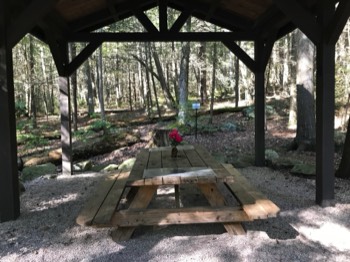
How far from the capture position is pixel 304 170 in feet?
23.4

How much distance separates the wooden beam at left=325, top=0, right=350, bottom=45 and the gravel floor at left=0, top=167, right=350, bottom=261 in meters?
2.41

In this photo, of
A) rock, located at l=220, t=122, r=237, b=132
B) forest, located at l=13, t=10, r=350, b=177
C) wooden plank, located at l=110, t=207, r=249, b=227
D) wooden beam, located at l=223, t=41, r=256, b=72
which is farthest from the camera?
rock, located at l=220, t=122, r=237, b=132

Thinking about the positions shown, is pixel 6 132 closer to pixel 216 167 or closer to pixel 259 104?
pixel 216 167

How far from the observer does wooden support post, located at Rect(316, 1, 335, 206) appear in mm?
4910

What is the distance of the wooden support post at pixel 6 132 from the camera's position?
14.9 feet

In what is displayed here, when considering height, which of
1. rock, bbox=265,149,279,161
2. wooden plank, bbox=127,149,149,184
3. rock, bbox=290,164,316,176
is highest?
wooden plank, bbox=127,149,149,184

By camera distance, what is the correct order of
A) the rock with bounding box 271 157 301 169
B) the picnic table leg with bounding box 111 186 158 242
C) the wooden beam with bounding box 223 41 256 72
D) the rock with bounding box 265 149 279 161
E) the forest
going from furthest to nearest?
the forest
the rock with bounding box 265 149 279 161
the rock with bounding box 271 157 301 169
the wooden beam with bounding box 223 41 256 72
the picnic table leg with bounding box 111 186 158 242

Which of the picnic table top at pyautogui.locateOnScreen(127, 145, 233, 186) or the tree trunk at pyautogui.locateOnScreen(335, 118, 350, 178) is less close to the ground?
the picnic table top at pyautogui.locateOnScreen(127, 145, 233, 186)

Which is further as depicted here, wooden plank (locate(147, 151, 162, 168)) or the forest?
the forest

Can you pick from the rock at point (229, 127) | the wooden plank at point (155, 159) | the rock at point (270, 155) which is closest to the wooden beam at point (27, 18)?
the wooden plank at point (155, 159)

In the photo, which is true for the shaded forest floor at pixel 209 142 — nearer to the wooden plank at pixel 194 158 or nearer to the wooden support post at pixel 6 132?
the wooden plank at pixel 194 158

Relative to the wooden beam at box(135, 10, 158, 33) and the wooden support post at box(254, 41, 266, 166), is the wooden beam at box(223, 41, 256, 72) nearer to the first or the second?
the wooden support post at box(254, 41, 266, 166)

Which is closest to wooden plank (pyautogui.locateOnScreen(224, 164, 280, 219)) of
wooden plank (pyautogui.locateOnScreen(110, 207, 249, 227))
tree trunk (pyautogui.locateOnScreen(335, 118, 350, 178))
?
wooden plank (pyautogui.locateOnScreen(110, 207, 249, 227))

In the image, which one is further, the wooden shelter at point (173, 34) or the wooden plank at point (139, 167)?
the wooden shelter at point (173, 34)
